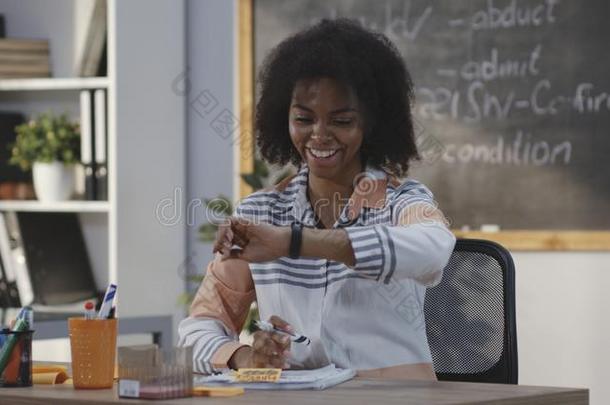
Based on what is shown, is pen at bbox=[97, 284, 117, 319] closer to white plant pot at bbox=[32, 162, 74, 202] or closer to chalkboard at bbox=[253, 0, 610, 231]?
chalkboard at bbox=[253, 0, 610, 231]

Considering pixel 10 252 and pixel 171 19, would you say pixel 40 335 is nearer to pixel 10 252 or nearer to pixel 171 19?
pixel 10 252

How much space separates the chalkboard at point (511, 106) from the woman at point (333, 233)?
1506mm

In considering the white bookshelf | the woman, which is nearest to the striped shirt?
the woman

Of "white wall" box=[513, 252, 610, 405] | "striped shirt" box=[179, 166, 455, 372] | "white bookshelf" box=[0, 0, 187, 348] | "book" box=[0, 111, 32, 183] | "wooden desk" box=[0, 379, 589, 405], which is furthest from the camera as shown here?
"book" box=[0, 111, 32, 183]

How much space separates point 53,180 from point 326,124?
2.36m

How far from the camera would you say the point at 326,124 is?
220cm

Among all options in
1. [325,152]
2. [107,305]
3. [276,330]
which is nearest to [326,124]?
[325,152]

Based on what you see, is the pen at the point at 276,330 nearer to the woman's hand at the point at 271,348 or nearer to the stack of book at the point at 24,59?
the woman's hand at the point at 271,348

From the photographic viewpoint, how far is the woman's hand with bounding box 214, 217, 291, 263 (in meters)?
1.90

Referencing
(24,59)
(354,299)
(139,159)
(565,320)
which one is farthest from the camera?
(24,59)

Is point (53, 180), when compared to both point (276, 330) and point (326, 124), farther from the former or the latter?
point (276, 330)

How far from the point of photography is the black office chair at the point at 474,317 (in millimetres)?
2260

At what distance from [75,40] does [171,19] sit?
0.43 m

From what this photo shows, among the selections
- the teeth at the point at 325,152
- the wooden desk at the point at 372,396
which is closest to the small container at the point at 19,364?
the wooden desk at the point at 372,396
